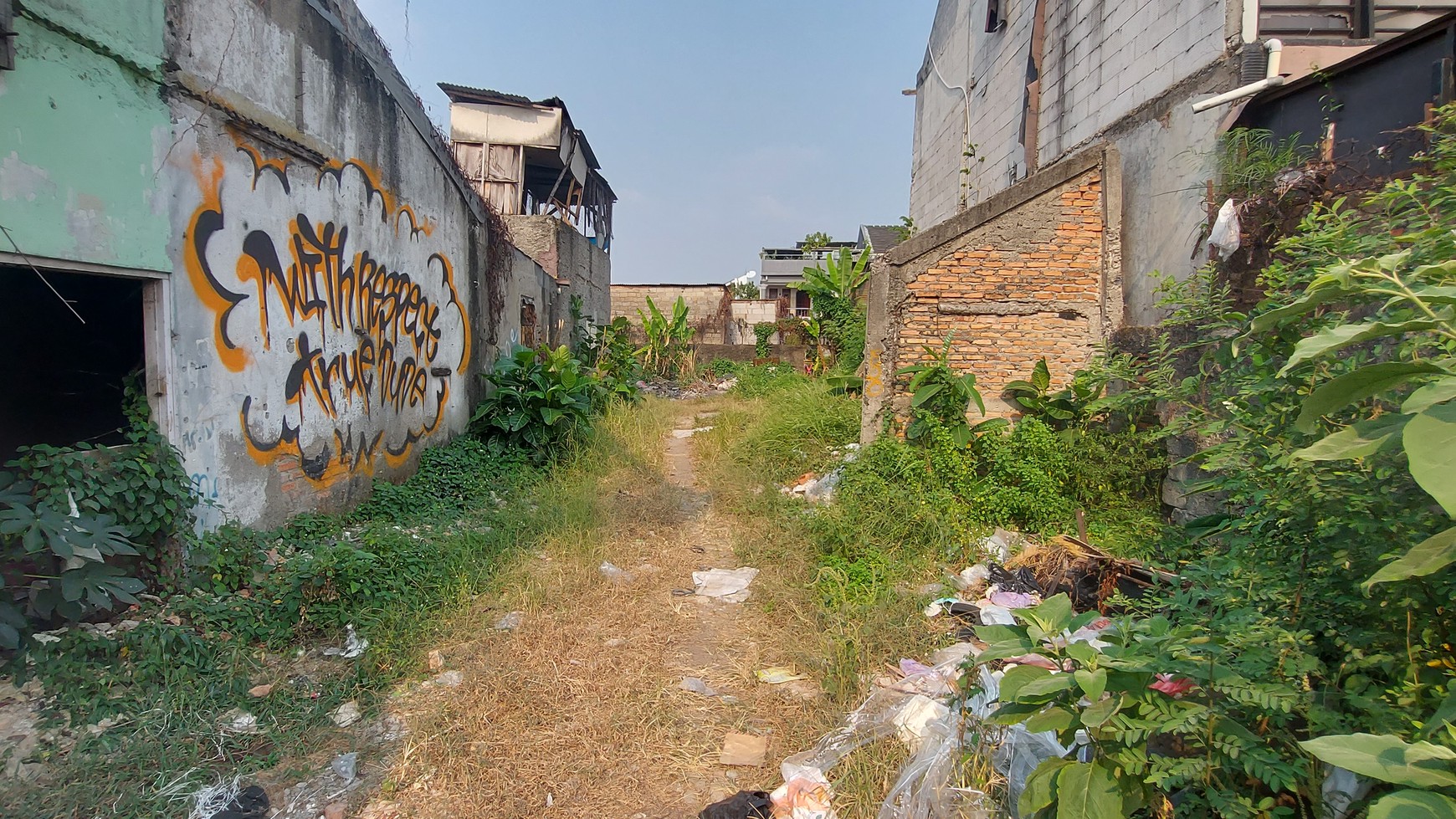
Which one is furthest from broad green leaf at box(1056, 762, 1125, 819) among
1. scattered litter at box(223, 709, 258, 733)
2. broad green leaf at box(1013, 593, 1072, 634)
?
scattered litter at box(223, 709, 258, 733)

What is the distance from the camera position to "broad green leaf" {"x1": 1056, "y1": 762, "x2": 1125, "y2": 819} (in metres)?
1.64

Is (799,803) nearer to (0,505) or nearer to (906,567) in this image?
(906,567)

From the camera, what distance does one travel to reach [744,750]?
3.10 m

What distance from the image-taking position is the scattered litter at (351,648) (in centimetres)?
361

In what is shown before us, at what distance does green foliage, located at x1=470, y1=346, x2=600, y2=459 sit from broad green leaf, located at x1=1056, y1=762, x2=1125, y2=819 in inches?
253

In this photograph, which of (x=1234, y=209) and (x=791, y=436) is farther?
(x=791, y=436)

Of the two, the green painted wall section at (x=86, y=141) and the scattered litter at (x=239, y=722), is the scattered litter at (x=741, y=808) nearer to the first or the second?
the scattered litter at (x=239, y=722)

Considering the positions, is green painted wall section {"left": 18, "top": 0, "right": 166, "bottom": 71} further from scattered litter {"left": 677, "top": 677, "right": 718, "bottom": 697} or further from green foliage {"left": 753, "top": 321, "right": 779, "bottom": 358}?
green foliage {"left": 753, "top": 321, "right": 779, "bottom": 358}

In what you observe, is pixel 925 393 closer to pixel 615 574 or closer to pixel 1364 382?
pixel 615 574

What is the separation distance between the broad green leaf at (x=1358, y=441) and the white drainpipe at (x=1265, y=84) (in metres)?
4.15

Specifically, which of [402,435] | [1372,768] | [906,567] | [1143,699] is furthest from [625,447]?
[1372,768]

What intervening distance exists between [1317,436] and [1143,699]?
0.84m

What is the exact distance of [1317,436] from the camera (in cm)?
185

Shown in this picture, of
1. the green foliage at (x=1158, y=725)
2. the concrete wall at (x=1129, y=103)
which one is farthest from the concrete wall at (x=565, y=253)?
the green foliage at (x=1158, y=725)
